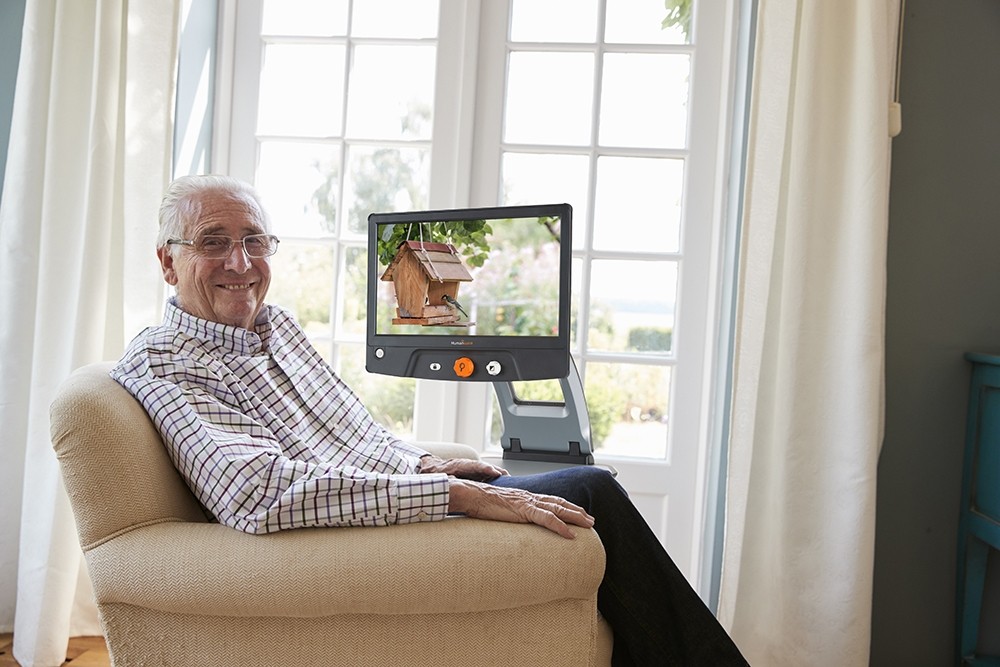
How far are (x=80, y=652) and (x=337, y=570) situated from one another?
1.46 metres

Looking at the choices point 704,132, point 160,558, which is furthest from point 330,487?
point 704,132

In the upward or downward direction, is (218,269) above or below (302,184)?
Answer: below

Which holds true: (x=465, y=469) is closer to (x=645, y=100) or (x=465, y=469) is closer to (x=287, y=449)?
(x=287, y=449)

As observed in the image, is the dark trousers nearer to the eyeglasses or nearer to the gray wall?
the eyeglasses

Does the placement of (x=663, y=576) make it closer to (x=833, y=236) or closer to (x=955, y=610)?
(x=833, y=236)

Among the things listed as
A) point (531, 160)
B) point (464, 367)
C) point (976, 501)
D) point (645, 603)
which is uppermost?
point (531, 160)

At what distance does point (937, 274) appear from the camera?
2.44 metres

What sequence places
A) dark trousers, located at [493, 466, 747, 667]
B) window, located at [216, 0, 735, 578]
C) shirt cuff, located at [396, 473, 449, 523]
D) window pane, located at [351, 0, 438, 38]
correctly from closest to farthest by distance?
shirt cuff, located at [396, 473, 449, 523] → dark trousers, located at [493, 466, 747, 667] → window, located at [216, 0, 735, 578] → window pane, located at [351, 0, 438, 38]

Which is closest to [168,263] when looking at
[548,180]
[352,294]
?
[352,294]

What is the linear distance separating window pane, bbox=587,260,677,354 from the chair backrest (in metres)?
1.48

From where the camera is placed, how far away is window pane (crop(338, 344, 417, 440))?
110 inches

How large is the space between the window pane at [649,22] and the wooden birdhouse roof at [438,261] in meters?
1.04

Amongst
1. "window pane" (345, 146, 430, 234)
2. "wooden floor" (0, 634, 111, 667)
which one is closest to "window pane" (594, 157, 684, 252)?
"window pane" (345, 146, 430, 234)

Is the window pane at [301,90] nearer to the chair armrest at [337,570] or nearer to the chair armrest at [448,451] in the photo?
the chair armrest at [448,451]
